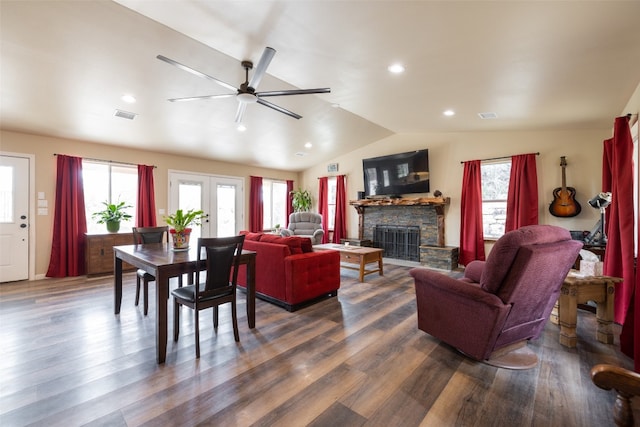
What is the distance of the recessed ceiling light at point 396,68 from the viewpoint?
Answer: 293 centimetres

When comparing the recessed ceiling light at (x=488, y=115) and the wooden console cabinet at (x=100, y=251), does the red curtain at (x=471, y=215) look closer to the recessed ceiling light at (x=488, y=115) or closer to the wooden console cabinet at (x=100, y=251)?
the recessed ceiling light at (x=488, y=115)

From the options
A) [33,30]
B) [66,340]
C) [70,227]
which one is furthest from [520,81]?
[70,227]

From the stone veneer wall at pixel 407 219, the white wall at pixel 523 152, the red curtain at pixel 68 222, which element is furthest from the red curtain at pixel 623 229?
the red curtain at pixel 68 222

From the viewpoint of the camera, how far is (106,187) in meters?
5.34

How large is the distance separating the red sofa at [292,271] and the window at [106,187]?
3.37 meters

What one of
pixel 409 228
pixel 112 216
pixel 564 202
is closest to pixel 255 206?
pixel 112 216

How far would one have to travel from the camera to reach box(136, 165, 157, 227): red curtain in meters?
5.58

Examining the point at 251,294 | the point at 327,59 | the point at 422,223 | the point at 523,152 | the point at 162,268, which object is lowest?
the point at 251,294

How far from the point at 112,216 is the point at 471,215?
6578 mm

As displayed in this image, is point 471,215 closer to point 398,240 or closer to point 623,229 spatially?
point 398,240

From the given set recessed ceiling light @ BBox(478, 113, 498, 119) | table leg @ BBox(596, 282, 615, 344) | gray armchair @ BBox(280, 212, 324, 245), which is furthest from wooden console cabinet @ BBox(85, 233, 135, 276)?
table leg @ BBox(596, 282, 615, 344)

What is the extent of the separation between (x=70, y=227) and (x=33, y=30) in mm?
3363

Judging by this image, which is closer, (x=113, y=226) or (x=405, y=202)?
(x=113, y=226)

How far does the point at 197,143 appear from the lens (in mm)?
5660
